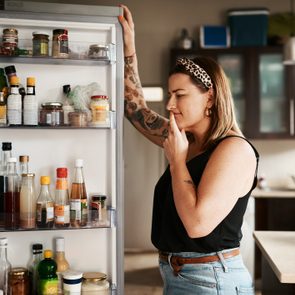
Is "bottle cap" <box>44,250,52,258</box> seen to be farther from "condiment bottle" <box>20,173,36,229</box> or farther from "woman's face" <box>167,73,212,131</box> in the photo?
"woman's face" <box>167,73,212,131</box>

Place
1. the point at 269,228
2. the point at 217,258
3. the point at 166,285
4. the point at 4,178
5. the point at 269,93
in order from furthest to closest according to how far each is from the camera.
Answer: the point at 269,93 < the point at 269,228 < the point at 4,178 < the point at 166,285 < the point at 217,258

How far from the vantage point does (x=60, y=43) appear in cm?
177

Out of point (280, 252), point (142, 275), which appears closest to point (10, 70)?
point (280, 252)

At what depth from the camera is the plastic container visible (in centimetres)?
A: 473

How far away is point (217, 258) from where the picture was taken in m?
1.47

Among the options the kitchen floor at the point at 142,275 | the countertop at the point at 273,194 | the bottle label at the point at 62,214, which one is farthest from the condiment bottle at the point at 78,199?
the countertop at the point at 273,194

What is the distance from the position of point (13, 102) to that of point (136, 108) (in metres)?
0.54

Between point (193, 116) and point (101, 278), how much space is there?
2.45 feet

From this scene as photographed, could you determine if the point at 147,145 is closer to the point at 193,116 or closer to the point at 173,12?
the point at 173,12

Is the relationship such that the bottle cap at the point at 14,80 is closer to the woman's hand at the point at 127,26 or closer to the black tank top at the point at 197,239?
the woman's hand at the point at 127,26

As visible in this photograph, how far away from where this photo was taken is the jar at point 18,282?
68.9 inches

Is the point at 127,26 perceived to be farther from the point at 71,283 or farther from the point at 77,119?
the point at 71,283

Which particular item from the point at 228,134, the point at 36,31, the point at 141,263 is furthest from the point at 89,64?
the point at 141,263

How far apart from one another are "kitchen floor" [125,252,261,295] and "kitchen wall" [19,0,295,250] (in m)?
0.32
